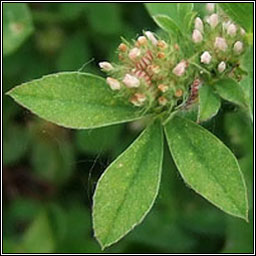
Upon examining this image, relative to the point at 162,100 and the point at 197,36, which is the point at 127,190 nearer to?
the point at 162,100

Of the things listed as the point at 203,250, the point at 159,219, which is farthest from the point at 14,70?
the point at 203,250

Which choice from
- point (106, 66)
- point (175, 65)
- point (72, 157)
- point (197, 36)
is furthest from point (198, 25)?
point (72, 157)

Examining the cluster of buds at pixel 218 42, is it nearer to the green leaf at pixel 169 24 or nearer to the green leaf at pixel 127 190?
the green leaf at pixel 169 24

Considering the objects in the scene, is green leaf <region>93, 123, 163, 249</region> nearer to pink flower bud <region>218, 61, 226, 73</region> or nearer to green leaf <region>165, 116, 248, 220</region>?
green leaf <region>165, 116, 248, 220</region>

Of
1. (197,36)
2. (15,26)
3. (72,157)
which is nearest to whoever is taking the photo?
(197,36)

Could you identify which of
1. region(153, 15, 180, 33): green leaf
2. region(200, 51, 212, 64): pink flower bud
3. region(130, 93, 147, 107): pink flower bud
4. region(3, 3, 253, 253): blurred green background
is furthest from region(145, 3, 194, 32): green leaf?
region(3, 3, 253, 253): blurred green background

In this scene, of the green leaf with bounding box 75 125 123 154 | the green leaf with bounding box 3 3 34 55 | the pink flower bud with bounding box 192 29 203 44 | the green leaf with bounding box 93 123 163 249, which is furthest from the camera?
the green leaf with bounding box 75 125 123 154
